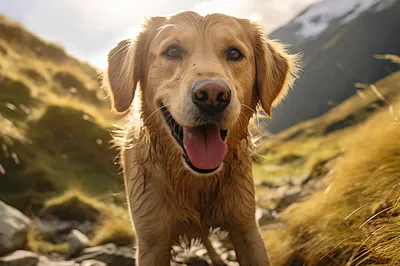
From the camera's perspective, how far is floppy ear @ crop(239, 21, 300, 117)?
3.50m

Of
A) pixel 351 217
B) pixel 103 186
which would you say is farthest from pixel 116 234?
pixel 351 217

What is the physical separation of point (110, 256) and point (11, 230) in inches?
46.4

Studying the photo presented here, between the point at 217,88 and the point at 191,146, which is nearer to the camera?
the point at 217,88

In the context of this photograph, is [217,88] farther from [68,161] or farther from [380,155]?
[68,161]

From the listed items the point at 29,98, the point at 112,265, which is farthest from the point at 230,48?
the point at 29,98

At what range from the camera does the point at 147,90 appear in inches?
132

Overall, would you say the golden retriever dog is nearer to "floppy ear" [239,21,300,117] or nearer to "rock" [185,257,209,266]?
"floppy ear" [239,21,300,117]

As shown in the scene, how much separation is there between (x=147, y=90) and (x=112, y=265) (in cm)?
239

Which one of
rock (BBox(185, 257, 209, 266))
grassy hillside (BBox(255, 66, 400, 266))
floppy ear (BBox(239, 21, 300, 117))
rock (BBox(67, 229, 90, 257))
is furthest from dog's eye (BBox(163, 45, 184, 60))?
rock (BBox(67, 229, 90, 257))

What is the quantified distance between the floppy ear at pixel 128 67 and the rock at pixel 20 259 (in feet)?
7.14

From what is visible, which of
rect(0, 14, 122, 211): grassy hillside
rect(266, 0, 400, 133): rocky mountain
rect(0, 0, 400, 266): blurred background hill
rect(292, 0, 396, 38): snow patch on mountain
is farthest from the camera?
rect(292, 0, 396, 38): snow patch on mountain

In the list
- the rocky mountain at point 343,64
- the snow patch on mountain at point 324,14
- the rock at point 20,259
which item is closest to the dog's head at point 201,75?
the rock at point 20,259

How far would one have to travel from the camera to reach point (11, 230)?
5.11 metres

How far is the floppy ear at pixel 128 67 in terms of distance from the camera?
3.43 metres
